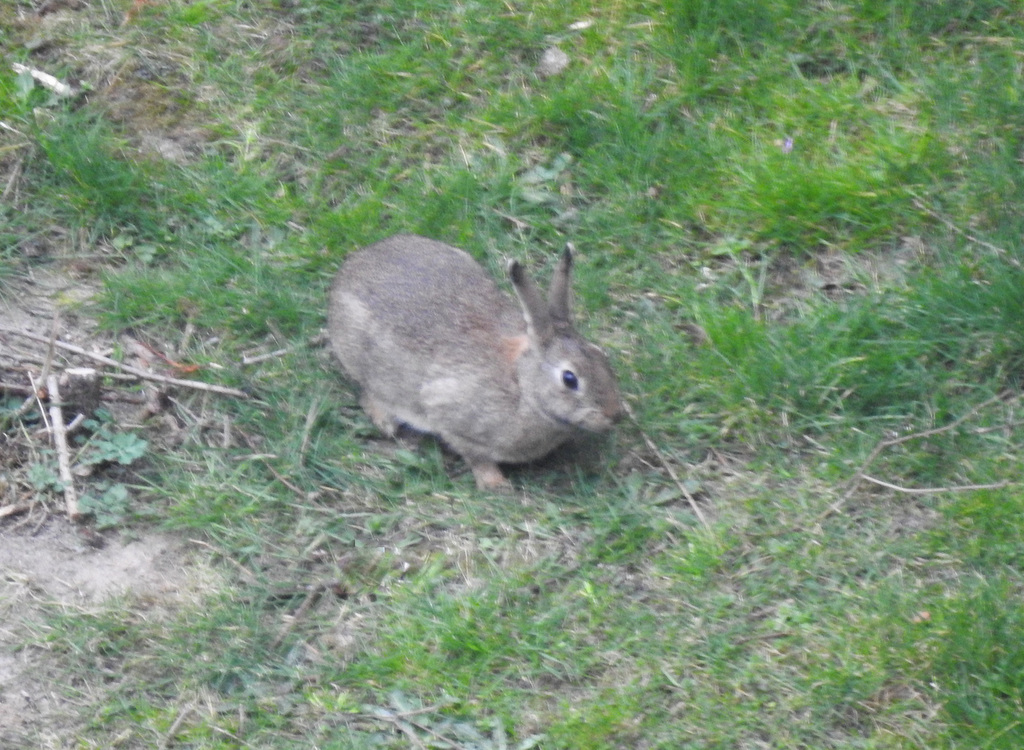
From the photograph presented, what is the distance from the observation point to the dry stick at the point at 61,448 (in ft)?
16.3

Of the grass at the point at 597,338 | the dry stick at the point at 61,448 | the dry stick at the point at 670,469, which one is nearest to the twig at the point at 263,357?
the grass at the point at 597,338

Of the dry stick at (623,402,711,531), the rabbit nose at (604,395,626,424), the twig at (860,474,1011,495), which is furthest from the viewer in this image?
the rabbit nose at (604,395,626,424)

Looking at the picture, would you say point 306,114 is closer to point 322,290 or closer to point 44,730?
point 322,290

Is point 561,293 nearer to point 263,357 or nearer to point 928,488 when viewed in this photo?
point 263,357

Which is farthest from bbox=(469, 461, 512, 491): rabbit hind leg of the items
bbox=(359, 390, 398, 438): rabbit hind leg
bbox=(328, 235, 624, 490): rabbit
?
bbox=(359, 390, 398, 438): rabbit hind leg

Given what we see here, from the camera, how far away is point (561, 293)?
5102 millimetres

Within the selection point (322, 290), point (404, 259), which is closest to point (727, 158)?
point (404, 259)

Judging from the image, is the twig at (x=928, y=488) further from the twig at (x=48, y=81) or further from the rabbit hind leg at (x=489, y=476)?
the twig at (x=48, y=81)

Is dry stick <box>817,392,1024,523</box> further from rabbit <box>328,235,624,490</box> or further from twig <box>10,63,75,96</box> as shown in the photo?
twig <box>10,63,75,96</box>

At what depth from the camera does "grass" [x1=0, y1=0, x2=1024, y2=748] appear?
427cm

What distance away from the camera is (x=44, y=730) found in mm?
4262

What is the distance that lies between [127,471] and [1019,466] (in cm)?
335

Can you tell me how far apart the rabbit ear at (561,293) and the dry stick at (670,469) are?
0.42m

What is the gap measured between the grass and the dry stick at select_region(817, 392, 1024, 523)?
0.10ft
